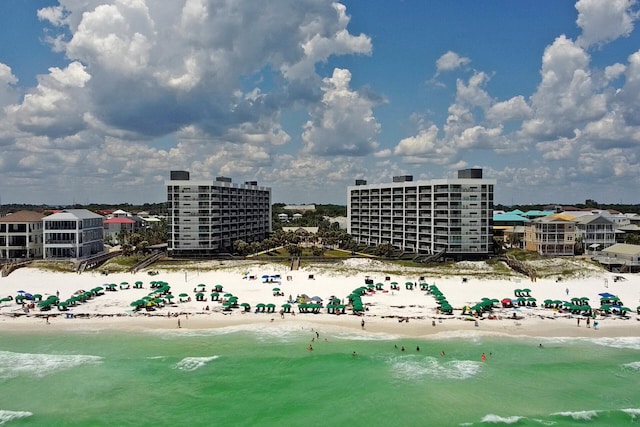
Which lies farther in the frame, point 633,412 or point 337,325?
point 337,325

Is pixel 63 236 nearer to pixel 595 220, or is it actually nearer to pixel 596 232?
pixel 595 220

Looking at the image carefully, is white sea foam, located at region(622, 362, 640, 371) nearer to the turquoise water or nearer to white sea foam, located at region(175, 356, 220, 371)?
the turquoise water

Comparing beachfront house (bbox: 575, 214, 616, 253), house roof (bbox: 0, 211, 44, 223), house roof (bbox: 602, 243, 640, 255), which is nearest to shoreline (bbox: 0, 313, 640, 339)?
house roof (bbox: 602, 243, 640, 255)

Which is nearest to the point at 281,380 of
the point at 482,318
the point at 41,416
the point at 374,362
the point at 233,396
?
the point at 233,396

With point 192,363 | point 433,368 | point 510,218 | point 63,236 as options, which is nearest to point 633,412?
point 433,368

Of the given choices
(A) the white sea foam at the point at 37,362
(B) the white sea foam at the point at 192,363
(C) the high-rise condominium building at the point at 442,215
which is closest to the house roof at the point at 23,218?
(A) the white sea foam at the point at 37,362

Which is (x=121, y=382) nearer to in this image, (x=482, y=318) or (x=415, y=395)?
(x=415, y=395)
